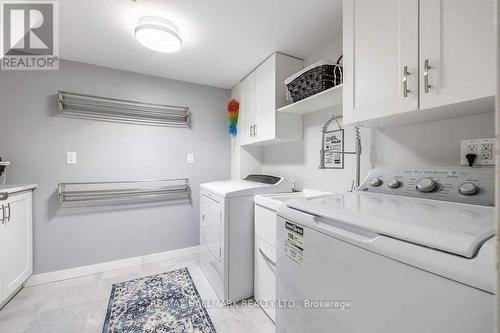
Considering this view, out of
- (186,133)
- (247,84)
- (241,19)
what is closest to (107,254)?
(186,133)

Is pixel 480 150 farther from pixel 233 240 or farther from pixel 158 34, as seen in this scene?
pixel 158 34

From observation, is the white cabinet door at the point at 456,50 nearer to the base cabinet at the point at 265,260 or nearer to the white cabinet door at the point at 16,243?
the base cabinet at the point at 265,260

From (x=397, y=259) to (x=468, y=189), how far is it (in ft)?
1.93

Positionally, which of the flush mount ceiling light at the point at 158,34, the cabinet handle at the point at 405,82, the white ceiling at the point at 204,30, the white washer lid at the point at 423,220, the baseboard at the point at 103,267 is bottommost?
the baseboard at the point at 103,267

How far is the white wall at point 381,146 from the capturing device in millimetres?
1023

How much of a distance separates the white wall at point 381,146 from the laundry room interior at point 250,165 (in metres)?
0.01

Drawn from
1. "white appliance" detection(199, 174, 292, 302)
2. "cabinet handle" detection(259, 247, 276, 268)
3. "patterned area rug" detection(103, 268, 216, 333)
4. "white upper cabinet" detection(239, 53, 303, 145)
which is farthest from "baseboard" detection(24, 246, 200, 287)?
"white upper cabinet" detection(239, 53, 303, 145)

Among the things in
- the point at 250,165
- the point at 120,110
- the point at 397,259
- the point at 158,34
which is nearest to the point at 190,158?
the point at 250,165

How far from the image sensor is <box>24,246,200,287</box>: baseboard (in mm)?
2023

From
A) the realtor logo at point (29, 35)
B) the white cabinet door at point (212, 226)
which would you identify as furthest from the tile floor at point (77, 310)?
the realtor logo at point (29, 35)

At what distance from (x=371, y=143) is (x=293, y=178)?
33.5 inches

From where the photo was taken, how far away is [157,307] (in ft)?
5.56

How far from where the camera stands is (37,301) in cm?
177

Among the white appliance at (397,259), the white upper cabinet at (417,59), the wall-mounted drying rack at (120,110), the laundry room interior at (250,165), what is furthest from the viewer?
the wall-mounted drying rack at (120,110)
